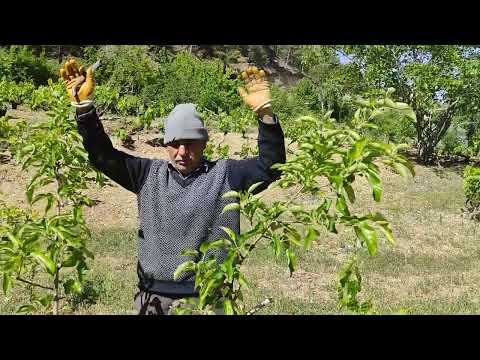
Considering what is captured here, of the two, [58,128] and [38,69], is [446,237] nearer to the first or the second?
[58,128]

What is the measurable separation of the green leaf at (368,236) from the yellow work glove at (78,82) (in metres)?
0.96

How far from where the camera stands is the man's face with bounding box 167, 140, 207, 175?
6.56ft

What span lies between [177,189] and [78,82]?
19.8 inches

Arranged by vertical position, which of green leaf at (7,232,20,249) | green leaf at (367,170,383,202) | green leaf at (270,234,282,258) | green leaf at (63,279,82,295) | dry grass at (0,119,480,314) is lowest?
dry grass at (0,119,480,314)

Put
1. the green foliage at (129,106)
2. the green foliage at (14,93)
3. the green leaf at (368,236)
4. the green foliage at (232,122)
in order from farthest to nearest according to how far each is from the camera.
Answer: the green foliage at (129,106)
the green foliage at (232,122)
the green foliage at (14,93)
the green leaf at (368,236)

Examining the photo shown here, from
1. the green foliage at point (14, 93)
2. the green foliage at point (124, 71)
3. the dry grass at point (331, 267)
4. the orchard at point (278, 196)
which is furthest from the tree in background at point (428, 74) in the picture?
the green foliage at point (14, 93)

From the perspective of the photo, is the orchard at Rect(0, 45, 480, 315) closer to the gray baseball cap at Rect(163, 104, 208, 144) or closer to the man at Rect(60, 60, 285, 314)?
the man at Rect(60, 60, 285, 314)

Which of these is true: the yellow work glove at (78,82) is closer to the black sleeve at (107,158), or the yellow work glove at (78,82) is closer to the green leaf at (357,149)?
the black sleeve at (107,158)

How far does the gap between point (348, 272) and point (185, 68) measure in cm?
2276

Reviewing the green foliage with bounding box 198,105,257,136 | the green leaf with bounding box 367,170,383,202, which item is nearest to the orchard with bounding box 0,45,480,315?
the green leaf with bounding box 367,170,383,202

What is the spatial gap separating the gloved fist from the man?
0.13 metres

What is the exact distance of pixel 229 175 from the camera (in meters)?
2.03

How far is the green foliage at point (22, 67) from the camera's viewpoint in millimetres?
18281
